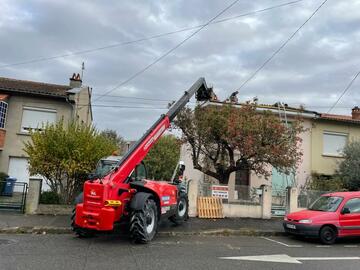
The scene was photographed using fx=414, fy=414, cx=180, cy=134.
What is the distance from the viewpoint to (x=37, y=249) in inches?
384

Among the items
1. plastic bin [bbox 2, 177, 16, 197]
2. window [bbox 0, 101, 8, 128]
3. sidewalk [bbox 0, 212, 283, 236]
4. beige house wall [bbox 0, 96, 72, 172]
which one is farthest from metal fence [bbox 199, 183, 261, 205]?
window [bbox 0, 101, 8, 128]

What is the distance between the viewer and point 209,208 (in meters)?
16.9

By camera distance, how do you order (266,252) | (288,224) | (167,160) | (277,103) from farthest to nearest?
(167,160), (277,103), (288,224), (266,252)

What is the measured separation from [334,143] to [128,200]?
18360 millimetres

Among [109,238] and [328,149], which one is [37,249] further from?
[328,149]

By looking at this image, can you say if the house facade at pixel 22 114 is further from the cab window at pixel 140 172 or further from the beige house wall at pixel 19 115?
the cab window at pixel 140 172

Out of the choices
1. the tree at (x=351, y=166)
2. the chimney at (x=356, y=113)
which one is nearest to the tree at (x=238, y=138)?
the tree at (x=351, y=166)

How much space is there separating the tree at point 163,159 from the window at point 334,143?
15.6 m

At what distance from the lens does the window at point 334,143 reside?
25.6 m

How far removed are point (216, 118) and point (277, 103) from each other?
23.4 ft

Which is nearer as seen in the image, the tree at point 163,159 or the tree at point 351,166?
the tree at point 351,166

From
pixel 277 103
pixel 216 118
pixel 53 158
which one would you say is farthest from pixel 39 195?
pixel 277 103

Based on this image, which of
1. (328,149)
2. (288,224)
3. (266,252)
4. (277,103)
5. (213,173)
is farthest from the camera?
(328,149)

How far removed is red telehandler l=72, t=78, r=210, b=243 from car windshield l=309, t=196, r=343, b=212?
508 centimetres
